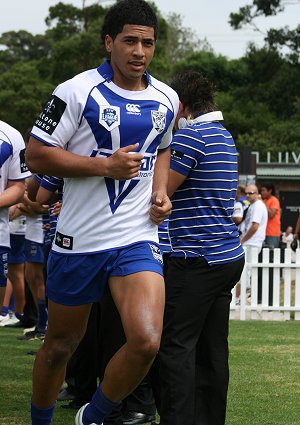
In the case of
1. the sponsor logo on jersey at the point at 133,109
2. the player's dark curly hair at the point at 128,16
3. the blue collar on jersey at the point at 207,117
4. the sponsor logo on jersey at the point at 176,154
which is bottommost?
the sponsor logo on jersey at the point at 176,154

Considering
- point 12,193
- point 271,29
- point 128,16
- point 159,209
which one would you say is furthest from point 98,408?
point 271,29

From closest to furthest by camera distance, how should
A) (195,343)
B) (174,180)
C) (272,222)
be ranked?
1. (174,180)
2. (195,343)
3. (272,222)

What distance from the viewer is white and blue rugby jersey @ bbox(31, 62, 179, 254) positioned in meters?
5.31

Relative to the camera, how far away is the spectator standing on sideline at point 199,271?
234 inches

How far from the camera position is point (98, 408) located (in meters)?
5.32

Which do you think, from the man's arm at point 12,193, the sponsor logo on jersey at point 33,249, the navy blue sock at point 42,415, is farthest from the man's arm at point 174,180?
the sponsor logo on jersey at point 33,249

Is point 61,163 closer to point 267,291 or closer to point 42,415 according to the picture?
point 42,415

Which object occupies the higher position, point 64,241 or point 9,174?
point 9,174

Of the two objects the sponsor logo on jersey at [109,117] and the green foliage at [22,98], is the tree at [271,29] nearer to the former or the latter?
the green foliage at [22,98]

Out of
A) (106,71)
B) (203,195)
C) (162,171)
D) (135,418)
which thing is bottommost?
(135,418)

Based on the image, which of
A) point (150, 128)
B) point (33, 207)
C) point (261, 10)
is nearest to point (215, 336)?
point (150, 128)

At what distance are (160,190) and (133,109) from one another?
1.66 feet

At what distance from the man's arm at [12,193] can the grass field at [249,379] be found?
4.90 feet

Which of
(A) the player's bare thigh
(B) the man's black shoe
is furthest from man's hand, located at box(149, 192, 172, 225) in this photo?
(B) the man's black shoe
